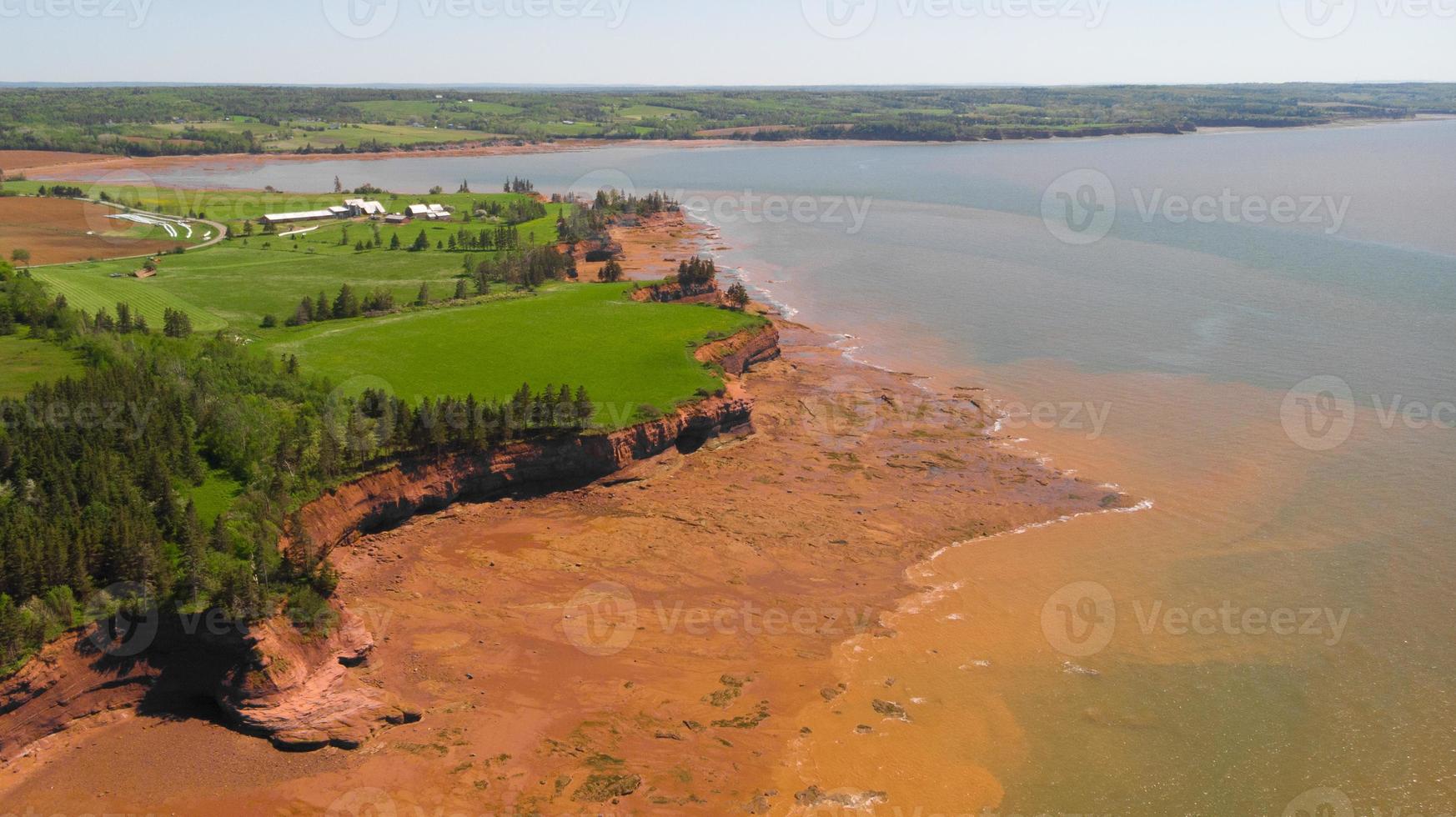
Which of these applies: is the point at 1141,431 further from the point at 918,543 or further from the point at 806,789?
the point at 806,789

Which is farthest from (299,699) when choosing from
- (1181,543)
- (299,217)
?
(299,217)

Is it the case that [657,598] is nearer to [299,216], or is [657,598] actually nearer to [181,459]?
[181,459]

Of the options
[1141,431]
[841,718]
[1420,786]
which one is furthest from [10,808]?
[1141,431]

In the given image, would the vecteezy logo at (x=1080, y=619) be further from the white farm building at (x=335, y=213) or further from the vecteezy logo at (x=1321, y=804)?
the white farm building at (x=335, y=213)

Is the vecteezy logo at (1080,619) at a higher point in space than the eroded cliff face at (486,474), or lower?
lower
